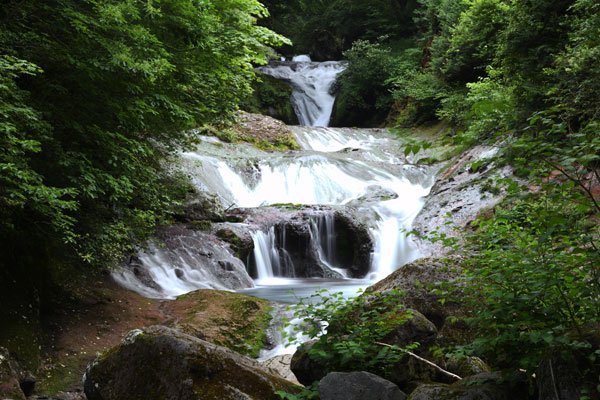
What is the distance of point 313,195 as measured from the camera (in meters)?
17.6

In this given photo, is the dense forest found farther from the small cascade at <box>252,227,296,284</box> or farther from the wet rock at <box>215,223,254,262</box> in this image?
the small cascade at <box>252,227,296,284</box>

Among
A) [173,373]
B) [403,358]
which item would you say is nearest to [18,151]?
[173,373]

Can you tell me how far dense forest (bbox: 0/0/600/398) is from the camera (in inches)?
135

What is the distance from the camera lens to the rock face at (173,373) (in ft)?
13.6

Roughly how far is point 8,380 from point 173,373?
1879 mm

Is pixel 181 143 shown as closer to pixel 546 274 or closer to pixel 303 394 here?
pixel 303 394

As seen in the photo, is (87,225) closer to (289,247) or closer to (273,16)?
(289,247)

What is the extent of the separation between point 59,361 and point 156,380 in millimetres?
2475

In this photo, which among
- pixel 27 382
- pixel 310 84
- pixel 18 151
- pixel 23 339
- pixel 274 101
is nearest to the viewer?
pixel 18 151

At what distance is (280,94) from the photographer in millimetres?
30375

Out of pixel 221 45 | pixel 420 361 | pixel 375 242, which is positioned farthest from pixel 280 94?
pixel 420 361

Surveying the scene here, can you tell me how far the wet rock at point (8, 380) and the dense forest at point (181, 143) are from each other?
1.00 m

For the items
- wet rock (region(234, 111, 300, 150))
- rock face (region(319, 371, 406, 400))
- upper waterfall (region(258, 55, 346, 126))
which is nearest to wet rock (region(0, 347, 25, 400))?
rock face (region(319, 371, 406, 400))

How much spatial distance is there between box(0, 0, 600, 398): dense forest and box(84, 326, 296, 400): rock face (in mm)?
1559
